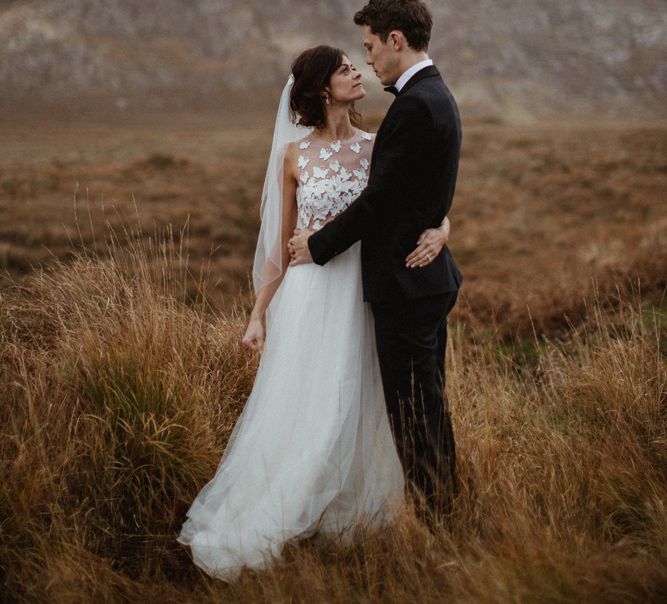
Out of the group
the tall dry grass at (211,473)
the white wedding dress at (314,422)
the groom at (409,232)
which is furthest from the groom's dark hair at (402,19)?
the tall dry grass at (211,473)

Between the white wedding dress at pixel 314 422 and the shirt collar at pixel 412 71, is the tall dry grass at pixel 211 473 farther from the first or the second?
the shirt collar at pixel 412 71

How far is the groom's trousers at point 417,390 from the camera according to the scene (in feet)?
9.37

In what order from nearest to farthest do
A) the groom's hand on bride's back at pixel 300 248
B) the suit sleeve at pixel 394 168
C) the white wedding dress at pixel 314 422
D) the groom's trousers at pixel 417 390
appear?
the suit sleeve at pixel 394 168, the groom's trousers at pixel 417 390, the white wedding dress at pixel 314 422, the groom's hand on bride's back at pixel 300 248

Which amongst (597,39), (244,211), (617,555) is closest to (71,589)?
(617,555)

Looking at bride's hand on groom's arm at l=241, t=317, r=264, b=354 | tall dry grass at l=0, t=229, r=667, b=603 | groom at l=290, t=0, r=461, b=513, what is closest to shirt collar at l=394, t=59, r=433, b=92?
groom at l=290, t=0, r=461, b=513

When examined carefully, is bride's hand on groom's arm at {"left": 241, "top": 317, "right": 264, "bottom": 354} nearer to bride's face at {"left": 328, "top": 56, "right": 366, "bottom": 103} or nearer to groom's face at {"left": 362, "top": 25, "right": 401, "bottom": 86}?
bride's face at {"left": 328, "top": 56, "right": 366, "bottom": 103}

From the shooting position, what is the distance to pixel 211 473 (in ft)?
10.8

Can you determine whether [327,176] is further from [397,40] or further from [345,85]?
[397,40]

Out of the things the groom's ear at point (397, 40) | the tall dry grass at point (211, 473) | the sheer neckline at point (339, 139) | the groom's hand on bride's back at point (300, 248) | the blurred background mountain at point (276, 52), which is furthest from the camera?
the blurred background mountain at point (276, 52)

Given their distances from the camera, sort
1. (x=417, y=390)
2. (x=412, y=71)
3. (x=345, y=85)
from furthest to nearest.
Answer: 1. (x=345, y=85)
2. (x=417, y=390)
3. (x=412, y=71)

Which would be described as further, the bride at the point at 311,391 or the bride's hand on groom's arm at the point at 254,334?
the bride's hand on groom's arm at the point at 254,334

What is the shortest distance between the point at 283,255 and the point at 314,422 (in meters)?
0.88

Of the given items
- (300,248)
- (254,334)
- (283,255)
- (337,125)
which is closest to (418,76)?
(337,125)

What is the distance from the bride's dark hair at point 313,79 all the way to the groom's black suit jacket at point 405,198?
1.79ft
